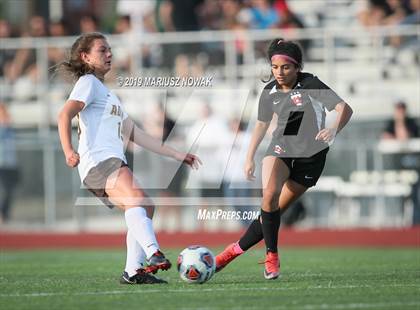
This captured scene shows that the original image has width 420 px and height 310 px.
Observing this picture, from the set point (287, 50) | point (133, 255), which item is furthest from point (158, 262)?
point (287, 50)

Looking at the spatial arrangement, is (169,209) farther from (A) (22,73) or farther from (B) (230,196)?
(A) (22,73)

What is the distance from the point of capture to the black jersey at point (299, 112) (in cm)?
952

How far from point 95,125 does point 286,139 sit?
173 cm

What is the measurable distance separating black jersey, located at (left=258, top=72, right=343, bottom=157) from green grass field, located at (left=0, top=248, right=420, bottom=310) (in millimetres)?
1190

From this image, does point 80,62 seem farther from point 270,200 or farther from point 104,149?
point 270,200

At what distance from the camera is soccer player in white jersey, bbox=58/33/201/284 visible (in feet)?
28.8

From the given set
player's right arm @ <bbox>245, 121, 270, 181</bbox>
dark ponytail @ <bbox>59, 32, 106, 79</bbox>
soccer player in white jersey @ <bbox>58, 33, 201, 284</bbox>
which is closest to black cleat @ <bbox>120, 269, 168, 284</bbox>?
soccer player in white jersey @ <bbox>58, 33, 201, 284</bbox>

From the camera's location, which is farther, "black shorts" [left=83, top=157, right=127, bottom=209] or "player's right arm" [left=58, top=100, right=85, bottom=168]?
"black shorts" [left=83, top=157, right=127, bottom=209]

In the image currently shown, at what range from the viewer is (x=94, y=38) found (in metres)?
9.19

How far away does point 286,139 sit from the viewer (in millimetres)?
9555

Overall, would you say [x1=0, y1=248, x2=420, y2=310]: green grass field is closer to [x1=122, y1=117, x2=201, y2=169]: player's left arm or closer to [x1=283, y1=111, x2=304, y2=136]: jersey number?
[x1=122, y1=117, x2=201, y2=169]: player's left arm

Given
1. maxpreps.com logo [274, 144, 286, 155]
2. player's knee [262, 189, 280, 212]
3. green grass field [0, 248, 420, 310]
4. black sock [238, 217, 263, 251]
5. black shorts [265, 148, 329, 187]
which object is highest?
maxpreps.com logo [274, 144, 286, 155]

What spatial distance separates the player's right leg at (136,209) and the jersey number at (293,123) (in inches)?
59.2

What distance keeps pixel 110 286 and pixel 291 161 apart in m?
1.94
